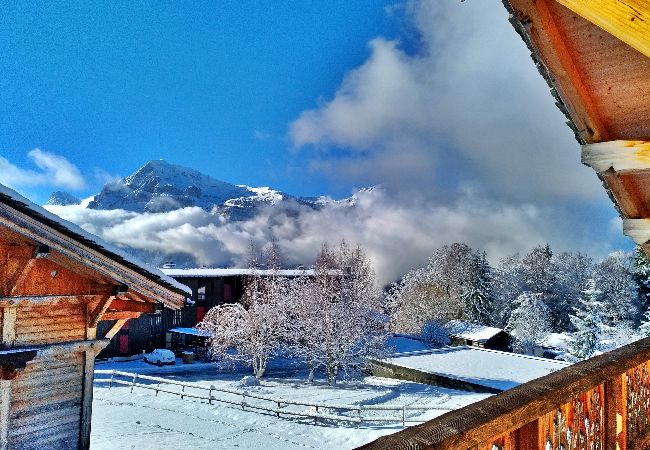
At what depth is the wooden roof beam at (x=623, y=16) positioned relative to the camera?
5.57 ft

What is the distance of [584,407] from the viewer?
341 cm

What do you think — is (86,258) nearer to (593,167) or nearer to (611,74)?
(593,167)

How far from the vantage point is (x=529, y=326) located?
48.4 meters

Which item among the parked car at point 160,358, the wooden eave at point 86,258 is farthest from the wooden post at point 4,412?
the parked car at point 160,358

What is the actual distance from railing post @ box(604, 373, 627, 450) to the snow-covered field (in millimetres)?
14185

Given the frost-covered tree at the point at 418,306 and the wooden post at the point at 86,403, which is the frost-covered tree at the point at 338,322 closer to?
the frost-covered tree at the point at 418,306

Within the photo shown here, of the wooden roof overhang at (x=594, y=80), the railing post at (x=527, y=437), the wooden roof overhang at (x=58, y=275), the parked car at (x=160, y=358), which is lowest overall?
the parked car at (x=160, y=358)

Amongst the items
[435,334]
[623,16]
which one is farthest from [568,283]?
[623,16]

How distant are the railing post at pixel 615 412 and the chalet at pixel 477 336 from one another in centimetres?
4256

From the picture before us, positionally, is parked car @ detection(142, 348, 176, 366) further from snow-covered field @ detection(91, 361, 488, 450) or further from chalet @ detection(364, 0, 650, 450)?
chalet @ detection(364, 0, 650, 450)

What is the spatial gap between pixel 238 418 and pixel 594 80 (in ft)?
67.4

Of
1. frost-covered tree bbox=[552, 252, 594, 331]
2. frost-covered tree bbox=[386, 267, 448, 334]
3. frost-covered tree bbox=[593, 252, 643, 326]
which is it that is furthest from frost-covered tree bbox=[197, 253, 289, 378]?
frost-covered tree bbox=[552, 252, 594, 331]

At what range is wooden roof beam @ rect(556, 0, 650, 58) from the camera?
66.8 inches

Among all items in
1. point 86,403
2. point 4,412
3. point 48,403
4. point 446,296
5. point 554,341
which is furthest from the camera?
point 446,296
